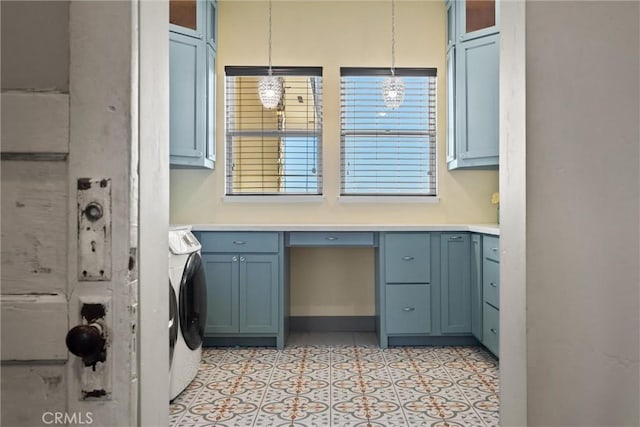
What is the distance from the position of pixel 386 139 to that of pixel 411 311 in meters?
1.61

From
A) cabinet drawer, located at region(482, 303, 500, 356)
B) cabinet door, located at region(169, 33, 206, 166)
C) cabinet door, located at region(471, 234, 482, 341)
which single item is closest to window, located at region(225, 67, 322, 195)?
cabinet door, located at region(169, 33, 206, 166)

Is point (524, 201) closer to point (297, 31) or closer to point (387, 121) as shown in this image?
point (387, 121)

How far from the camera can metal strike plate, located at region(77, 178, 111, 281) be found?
1.83ft

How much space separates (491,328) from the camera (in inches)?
114

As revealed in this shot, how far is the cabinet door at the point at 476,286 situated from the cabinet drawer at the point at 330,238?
31.5 inches

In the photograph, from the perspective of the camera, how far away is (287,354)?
3.17m

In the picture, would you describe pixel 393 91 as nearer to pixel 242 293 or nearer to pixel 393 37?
pixel 393 37

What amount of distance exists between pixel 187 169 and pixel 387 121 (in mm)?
1919

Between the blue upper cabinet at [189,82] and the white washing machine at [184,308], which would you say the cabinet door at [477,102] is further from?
the white washing machine at [184,308]

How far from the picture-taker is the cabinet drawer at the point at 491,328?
2.81m

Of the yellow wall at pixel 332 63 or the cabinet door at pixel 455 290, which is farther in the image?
the yellow wall at pixel 332 63

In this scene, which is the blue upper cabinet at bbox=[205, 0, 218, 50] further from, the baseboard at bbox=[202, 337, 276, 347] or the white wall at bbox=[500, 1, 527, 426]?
the white wall at bbox=[500, 1, 527, 426]

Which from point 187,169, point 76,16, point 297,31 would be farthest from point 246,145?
point 76,16

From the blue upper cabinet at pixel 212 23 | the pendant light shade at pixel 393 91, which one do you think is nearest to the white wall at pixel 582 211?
the pendant light shade at pixel 393 91
